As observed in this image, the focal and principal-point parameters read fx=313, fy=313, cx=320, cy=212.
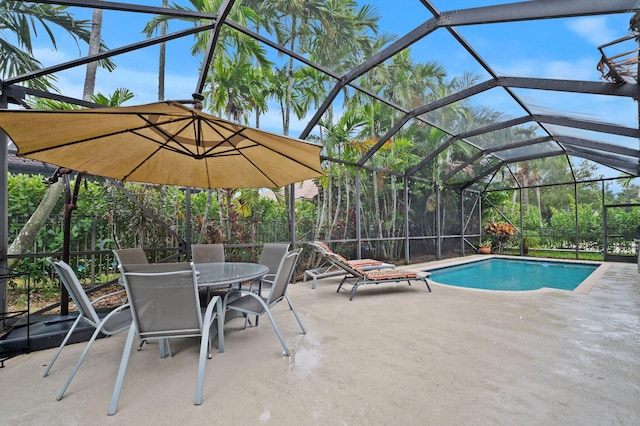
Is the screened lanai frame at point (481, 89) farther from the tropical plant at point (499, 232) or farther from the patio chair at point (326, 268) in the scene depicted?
the tropical plant at point (499, 232)

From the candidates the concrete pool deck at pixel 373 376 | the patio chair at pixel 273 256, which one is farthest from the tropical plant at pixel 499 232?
the patio chair at pixel 273 256

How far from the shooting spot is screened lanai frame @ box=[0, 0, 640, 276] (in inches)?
142

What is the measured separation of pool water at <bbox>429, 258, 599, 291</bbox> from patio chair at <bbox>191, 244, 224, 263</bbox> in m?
5.26

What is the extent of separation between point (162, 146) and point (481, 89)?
18.1 feet

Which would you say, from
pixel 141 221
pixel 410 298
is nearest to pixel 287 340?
pixel 410 298

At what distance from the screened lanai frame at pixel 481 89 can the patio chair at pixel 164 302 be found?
2.50 metres

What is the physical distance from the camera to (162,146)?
341 cm

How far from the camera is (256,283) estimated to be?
4.15 metres

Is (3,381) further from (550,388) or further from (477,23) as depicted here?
(477,23)

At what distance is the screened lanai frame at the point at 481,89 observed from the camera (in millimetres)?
3596

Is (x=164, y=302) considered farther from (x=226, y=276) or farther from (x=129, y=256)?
(x=129, y=256)

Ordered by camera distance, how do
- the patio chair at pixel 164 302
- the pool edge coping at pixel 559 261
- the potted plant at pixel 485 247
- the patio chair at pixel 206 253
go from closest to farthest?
the patio chair at pixel 164 302 < the patio chair at pixel 206 253 < the pool edge coping at pixel 559 261 < the potted plant at pixel 485 247

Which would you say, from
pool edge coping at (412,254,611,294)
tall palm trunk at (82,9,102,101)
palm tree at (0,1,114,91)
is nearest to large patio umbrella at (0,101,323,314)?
palm tree at (0,1,114,91)

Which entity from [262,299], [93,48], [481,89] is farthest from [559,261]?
[93,48]
